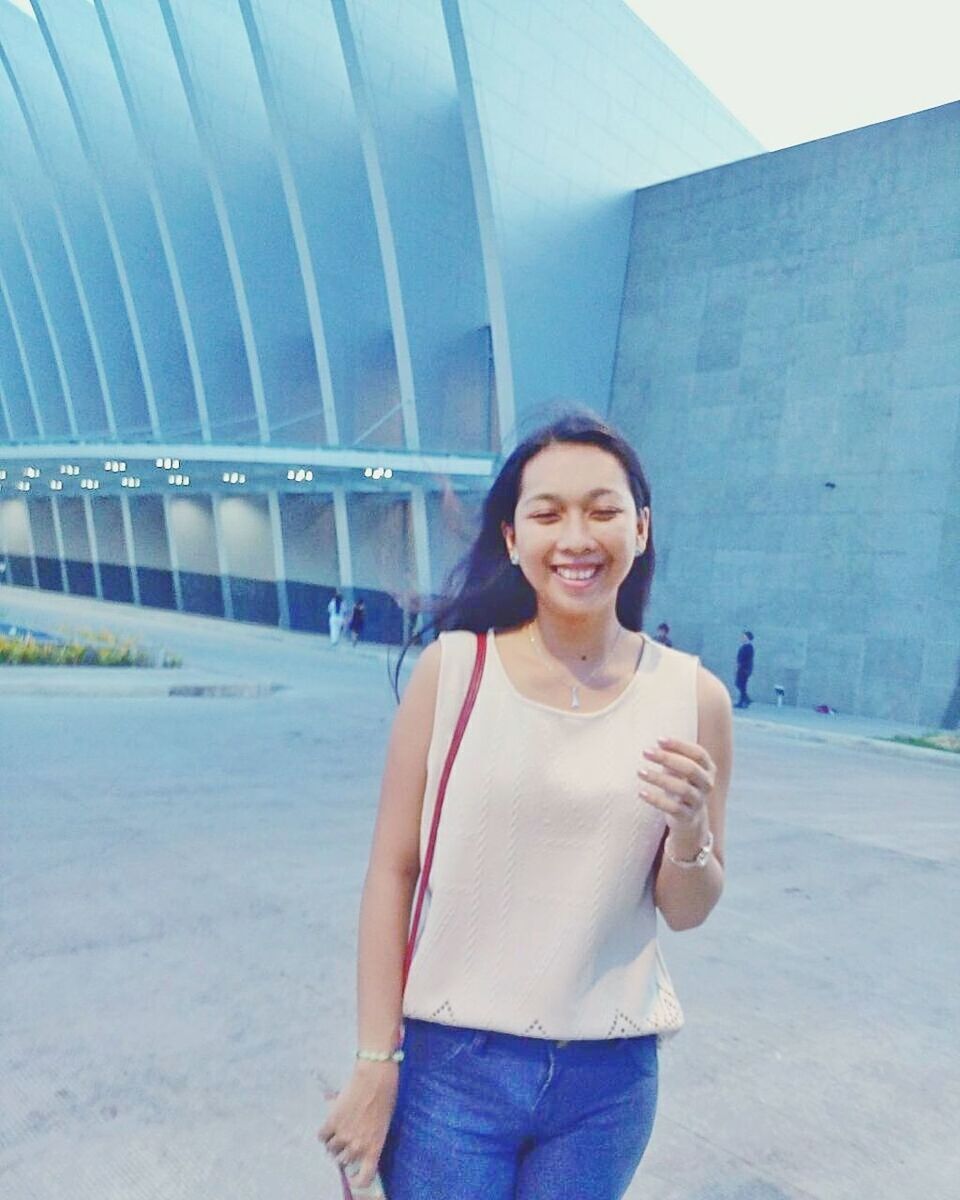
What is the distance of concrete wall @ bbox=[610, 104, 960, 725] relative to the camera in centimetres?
1936

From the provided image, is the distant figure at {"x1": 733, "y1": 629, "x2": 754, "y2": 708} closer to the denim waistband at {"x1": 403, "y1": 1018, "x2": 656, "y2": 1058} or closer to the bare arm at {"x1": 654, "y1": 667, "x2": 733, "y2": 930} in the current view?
the bare arm at {"x1": 654, "y1": 667, "x2": 733, "y2": 930}

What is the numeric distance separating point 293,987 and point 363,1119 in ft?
8.98

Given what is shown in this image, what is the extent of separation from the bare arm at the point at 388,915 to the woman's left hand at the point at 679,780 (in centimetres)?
37

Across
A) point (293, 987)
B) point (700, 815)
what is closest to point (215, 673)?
point (293, 987)

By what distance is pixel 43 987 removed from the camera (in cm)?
392

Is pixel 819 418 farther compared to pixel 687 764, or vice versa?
pixel 819 418

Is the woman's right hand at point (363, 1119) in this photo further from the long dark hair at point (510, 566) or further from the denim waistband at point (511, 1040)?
the long dark hair at point (510, 566)

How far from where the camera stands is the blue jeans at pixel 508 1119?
151 cm

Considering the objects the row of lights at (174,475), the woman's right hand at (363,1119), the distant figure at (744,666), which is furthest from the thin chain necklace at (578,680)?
the row of lights at (174,475)

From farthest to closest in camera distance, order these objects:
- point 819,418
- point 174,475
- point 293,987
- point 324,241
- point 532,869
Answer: point 174,475
point 324,241
point 819,418
point 293,987
point 532,869

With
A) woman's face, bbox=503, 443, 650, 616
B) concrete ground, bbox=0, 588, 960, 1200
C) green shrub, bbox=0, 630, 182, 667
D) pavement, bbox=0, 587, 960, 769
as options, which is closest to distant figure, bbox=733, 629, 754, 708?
pavement, bbox=0, 587, 960, 769

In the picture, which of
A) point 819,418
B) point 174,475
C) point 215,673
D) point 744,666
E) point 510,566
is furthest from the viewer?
point 174,475

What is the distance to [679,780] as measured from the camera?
4.80 ft

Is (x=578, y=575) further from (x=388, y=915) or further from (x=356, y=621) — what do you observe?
(x=356, y=621)
